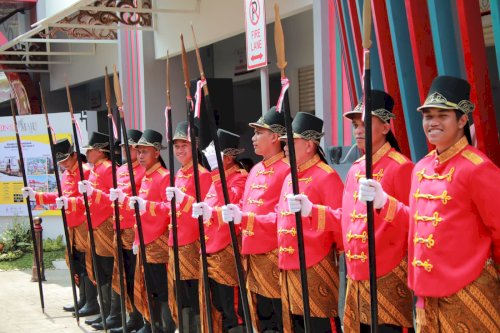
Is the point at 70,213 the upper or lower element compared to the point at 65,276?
upper

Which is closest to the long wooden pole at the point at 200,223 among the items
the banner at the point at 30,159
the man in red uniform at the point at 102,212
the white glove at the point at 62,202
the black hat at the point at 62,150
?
the man in red uniform at the point at 102,212


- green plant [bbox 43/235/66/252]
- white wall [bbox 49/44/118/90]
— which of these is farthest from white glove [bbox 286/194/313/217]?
white wall [bbox 49/44/118/90]

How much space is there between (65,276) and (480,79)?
947 centimetres

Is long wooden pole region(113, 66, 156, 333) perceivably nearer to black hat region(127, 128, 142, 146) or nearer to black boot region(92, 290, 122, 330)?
black hat region(127, 128, 142, 146)

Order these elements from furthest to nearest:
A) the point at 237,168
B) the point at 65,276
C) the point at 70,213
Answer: the point at 65,276 → the point at 70,213 → the point at 237,168

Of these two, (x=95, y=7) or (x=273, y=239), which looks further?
(x=95, y=7)

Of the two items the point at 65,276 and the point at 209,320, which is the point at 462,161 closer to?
the point at 209,320

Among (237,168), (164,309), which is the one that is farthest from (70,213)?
(237,168)

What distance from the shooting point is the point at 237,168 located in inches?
252

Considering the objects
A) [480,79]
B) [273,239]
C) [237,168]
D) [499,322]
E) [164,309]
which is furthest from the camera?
[164,309]

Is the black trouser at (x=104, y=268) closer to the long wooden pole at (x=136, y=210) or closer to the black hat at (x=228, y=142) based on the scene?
the long wooden pole at (x=136, y=210)

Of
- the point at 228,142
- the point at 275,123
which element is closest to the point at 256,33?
the point at 228,142

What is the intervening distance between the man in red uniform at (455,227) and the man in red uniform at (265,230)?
1602 millimetres

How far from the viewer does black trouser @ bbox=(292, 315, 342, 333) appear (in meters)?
5.04
